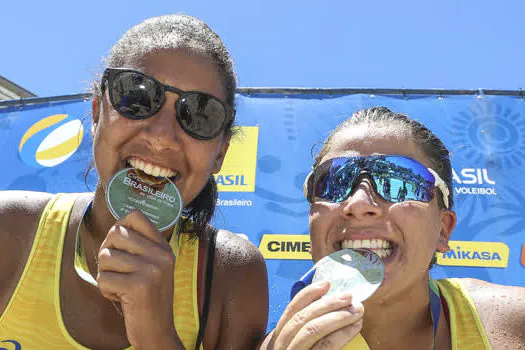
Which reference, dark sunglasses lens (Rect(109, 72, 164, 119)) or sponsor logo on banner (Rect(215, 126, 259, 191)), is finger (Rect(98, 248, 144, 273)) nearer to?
dark sunglasses lens (Rect(109, 72, 164, 119))

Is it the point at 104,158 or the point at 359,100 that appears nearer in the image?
the point at 104,158

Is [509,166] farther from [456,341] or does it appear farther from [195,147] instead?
[195,147]

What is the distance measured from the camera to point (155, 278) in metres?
2.00

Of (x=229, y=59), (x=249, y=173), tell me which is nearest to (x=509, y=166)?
(x=249, y=173)

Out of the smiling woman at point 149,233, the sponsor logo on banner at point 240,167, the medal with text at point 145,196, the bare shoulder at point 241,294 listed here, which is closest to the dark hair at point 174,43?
the smiling woman at point 149,233

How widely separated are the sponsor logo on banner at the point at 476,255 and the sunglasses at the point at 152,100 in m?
3.62

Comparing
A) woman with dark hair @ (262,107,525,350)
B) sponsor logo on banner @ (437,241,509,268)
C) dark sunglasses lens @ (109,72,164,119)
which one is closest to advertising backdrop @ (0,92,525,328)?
sponsor logo on banner @ (437,241,509,268)

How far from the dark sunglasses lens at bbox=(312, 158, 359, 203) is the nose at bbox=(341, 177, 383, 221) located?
0.05 metres

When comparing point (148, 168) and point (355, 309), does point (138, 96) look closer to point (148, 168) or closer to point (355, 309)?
point (148, 168)

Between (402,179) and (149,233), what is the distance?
4.11 feet

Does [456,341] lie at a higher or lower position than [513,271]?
lower

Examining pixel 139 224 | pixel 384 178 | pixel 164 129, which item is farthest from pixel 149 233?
pixel 384 178

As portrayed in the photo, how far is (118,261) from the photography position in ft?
6.30

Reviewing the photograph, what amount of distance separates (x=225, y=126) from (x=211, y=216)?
723 mm
